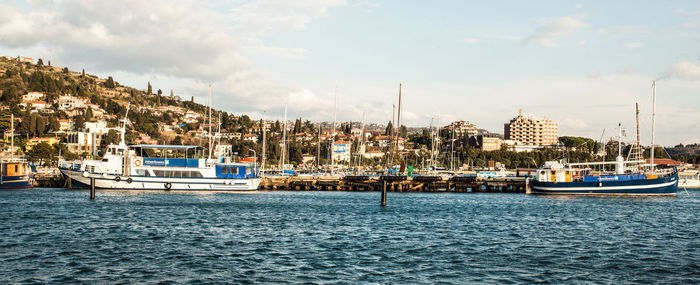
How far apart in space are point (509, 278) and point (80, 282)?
16493 mm

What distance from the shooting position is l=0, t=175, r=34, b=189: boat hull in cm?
7225

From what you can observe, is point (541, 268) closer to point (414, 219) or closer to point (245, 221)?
point (414, 219)

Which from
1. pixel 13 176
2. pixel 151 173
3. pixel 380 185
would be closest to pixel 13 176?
pixel 13 176

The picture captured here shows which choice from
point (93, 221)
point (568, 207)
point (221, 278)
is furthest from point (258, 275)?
point (568, 207)

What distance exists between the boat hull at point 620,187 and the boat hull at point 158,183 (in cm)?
3995

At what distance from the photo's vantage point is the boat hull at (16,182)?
72.2m

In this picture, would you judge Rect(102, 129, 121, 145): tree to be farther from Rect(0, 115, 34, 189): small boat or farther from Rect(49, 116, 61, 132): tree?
Rect(0, 115, 34, 189): small boat

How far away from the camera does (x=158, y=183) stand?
227 ft

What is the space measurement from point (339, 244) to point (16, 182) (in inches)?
2341

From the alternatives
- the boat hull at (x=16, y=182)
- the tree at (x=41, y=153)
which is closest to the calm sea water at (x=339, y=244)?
the boat hull at (x=16, y=182)

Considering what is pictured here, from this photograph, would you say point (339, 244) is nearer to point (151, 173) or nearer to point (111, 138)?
point (151, 173)

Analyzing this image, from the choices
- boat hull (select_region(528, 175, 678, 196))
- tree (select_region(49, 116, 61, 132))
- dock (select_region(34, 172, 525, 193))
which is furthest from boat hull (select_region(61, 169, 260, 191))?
tree (select_region(49, 116, 61, 132))

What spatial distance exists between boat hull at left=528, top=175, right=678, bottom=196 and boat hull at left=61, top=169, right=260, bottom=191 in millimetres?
39946

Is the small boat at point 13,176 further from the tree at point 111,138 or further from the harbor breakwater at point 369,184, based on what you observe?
the tree at point 111,138
